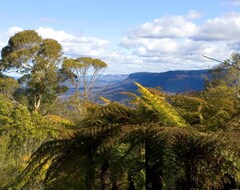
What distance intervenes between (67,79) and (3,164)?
18430 mm

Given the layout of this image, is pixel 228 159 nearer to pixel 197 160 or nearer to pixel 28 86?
pixel 197 160

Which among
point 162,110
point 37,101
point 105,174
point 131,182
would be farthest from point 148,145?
point 37,101

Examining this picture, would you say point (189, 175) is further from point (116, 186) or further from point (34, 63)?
point (34, 63)

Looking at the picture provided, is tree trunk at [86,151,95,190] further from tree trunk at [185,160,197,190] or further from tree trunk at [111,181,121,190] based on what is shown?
tree trunk at [185,160,197,190]

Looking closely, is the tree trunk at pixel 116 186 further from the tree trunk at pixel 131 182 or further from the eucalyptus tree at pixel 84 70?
the eucalyptus tree at pixel 84 70

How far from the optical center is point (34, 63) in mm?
34938

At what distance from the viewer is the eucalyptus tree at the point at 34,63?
34.5m

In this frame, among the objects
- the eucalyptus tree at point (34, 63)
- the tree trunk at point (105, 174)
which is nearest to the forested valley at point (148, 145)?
the tree trunk at point (105, 174)

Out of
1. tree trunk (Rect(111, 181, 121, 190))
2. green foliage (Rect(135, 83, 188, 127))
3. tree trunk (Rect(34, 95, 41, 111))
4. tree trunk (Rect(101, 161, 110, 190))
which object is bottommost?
tree trunk (Rect(34, 95, 41, 111))

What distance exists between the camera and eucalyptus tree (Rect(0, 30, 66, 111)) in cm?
3453

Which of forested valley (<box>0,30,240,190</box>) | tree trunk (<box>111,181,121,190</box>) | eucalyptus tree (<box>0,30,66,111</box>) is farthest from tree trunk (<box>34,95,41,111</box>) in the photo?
tree trunk (<box>111,181,121,190</box>)

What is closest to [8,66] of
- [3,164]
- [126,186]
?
[3,164]

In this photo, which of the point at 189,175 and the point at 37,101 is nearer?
the point at 189,175

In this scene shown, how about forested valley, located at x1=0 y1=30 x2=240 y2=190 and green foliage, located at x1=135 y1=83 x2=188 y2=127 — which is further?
green foliage, located at x1=135 y1=83 x2=188 y2=127
